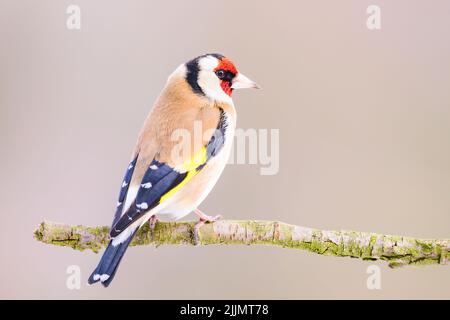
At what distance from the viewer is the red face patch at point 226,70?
176cm

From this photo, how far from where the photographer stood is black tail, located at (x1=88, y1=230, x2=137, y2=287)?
4.50 ft

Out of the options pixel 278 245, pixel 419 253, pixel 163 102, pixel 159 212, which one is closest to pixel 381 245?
pixel 419 253

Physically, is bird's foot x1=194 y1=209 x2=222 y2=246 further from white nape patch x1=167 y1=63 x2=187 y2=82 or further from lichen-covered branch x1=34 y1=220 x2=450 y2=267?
white nape patch x1=167 y1=63 x2=187 y2=82

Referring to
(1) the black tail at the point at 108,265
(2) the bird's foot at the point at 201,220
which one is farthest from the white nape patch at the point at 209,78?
(1) the black tail at the point at 108,265

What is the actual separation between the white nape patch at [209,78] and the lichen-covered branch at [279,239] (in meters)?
0.40

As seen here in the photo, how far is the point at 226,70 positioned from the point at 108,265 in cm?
70

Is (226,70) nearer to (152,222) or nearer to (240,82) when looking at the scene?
(240,82)

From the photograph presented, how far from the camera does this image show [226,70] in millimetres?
1775

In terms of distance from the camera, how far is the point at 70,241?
158 cm

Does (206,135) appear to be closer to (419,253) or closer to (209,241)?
(209,241)

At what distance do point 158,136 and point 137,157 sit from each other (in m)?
0.08

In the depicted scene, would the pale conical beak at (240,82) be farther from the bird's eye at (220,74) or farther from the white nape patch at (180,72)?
the white nape patch at (180,72)

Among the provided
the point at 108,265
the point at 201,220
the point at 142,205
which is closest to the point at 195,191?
the point at 201,220

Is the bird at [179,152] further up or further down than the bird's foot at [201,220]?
further up
